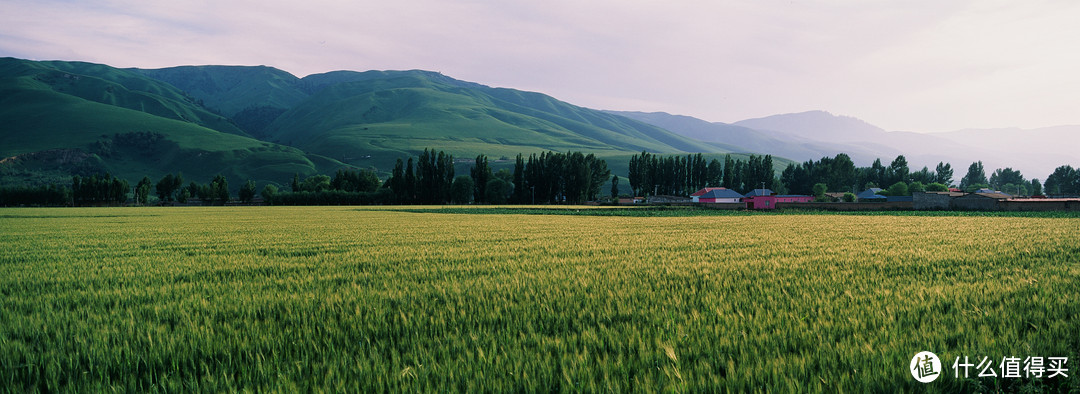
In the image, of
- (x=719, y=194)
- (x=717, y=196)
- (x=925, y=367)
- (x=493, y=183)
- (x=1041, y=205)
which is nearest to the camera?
(x=925, y=367)

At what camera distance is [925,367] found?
147 inches

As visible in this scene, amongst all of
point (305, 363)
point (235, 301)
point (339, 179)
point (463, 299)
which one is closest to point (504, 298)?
point (463, 299)

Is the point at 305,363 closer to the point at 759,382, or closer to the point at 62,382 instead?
the point at 62,382

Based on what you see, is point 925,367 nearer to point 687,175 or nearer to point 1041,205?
point 1041,205

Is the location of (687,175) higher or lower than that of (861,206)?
higher

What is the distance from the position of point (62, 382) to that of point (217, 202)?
172339 millimetres

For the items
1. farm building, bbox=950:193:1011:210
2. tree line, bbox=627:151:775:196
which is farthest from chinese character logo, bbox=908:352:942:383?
tree line, bbox=627:151:775:196

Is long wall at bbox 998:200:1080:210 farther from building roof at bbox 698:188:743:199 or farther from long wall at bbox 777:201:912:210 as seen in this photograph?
building roof at bbox 698:188:743:199

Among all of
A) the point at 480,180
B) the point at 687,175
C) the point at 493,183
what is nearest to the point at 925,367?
the point at 493,183

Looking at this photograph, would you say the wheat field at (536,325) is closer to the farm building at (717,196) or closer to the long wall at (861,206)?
the long wall at (861,206)

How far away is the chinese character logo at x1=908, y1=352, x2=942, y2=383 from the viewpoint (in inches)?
139

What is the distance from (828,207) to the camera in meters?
70.1

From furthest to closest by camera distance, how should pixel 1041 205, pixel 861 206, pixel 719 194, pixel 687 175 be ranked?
pixel 687 175, pixel 719 194, pixel 861 206, pixel 1041 205

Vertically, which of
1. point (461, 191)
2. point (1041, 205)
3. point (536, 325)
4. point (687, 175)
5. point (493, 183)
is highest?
point (687, 175)
